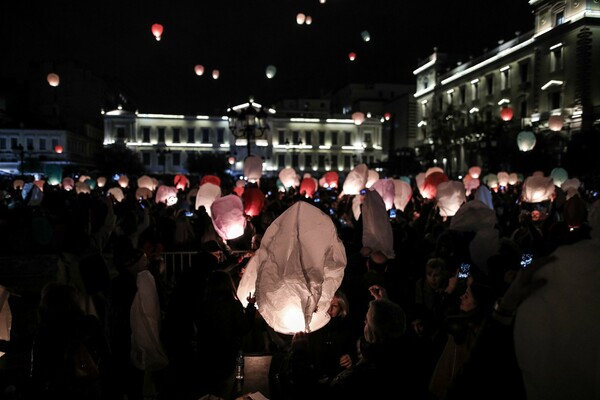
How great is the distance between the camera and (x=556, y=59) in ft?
131

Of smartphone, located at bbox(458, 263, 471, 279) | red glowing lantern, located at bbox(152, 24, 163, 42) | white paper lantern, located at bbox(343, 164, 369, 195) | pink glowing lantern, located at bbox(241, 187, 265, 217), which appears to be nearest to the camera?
smartphone, located at bbox(458, 263, 471, 279)

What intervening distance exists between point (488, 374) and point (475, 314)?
3.51 feet

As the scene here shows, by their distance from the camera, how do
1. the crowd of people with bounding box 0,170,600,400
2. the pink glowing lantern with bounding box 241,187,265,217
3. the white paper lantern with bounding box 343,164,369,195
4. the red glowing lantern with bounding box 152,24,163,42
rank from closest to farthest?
the crowd of people with bounding box 0,170,600,400
the pink glowing lantern with bounding box 241,187,265,217
the white paper lantern with bounding box 343,164,369,195
the red glowing lantern with bounding box 152,24,163,42

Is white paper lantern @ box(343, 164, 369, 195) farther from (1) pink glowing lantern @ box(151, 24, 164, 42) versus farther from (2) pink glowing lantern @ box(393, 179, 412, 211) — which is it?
(1) pink glowing lantern @ box(151, 24, 164, 42)

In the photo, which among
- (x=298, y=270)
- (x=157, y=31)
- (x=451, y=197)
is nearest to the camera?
(x=298, y=270)

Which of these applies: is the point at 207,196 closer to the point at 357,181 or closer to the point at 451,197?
the point at 357,181

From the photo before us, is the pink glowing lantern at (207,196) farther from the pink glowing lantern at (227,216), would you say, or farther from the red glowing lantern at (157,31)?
the red glowing lantern at (157,31)

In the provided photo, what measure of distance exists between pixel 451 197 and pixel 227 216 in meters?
3.95

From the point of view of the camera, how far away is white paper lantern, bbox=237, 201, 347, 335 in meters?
2.96

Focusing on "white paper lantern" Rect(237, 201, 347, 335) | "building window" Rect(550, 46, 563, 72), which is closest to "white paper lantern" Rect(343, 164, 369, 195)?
"white paper lantern" Rect(237, 201, 347, 335)

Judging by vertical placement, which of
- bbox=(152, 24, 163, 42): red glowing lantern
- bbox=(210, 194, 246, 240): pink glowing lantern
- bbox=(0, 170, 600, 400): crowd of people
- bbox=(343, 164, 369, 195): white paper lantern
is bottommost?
bbox=(0, 170, 600, 400): crowd of people

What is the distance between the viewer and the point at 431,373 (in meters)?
3.46

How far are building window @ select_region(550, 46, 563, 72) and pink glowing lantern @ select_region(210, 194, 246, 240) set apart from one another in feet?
132

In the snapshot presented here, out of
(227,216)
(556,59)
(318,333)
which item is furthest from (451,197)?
(556,59)
